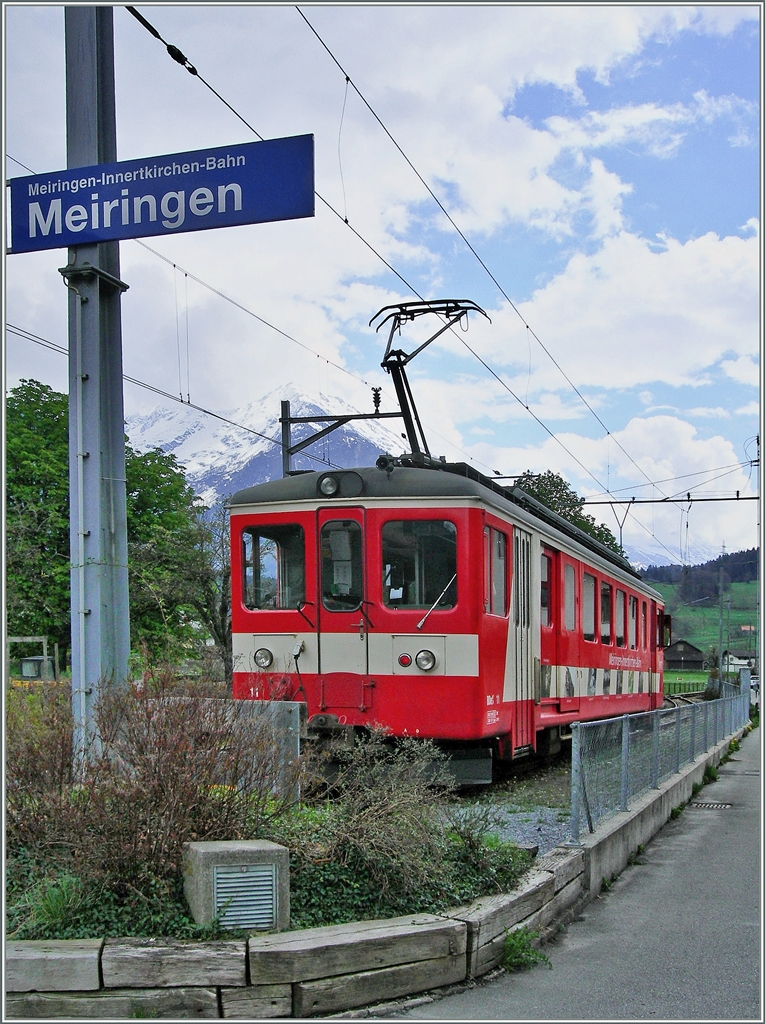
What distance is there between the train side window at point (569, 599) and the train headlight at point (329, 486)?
4.23m

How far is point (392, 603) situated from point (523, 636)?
198 centimetres

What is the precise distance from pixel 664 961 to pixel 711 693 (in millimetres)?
47290

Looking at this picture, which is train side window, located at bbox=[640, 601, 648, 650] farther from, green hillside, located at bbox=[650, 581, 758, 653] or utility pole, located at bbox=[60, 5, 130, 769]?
green hillside, located at bbox=[650, 581, 758, 653]

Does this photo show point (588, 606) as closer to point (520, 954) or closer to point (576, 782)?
point (576, 782)

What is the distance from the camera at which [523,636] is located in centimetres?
1178

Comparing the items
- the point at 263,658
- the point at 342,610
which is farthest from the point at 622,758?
the point at 263,658

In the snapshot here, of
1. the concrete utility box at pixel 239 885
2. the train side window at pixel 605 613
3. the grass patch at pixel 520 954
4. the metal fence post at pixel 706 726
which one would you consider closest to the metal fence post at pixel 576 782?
the grass patch at pixel 520 954

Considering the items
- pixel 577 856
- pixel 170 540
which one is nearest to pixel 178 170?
pixel 577 856

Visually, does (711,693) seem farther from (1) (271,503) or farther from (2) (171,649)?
(2) (171,649)

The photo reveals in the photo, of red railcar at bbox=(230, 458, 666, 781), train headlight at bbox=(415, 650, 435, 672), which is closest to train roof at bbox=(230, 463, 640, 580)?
red railcar at bbox=(230, 458, 666, 781)

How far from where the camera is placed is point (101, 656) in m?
7.06

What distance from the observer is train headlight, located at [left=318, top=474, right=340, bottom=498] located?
10797 millimetres

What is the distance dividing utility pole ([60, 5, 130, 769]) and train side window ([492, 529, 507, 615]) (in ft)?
14.6

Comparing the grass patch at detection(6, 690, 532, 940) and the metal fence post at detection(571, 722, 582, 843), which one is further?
the metal fence post at detection(571, 722, 582, 843)
